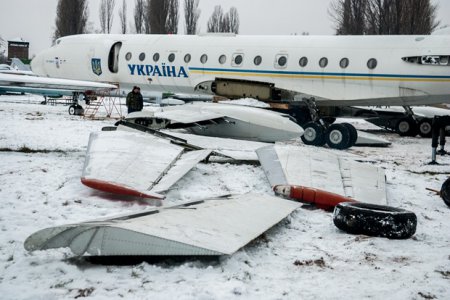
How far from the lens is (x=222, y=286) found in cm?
352

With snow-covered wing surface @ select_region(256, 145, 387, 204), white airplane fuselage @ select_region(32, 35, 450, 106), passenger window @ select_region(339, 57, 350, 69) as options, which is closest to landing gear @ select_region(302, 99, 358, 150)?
white airplane fuselage @ select_region(32, 35, 450, 106)

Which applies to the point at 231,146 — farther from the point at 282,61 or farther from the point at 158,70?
the point at 158,70

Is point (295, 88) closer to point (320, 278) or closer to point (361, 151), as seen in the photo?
point (361, 151)

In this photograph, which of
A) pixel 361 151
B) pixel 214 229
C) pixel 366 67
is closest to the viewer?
pixel 214 229

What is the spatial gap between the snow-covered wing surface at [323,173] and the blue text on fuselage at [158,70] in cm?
886

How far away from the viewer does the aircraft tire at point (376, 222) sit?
16.3ft

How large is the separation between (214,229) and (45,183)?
11.4 feet

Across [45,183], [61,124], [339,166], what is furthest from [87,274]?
[61,124]

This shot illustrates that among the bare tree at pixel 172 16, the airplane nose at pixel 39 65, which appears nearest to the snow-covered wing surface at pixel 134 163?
the airplane nose at pixel 39 65

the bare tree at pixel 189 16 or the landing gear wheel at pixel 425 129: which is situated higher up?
the bare tree at pixel 189 16

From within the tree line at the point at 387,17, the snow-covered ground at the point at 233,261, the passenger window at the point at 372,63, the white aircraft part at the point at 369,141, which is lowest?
the white aircraft part at the point at 369,141

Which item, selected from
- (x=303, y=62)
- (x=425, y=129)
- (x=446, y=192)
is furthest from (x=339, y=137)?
(x=446, y=192)

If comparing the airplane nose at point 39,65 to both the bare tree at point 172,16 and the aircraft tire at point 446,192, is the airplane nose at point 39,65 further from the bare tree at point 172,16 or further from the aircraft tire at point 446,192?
the bare tree at point 172,16

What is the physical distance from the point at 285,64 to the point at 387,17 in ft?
63.1
